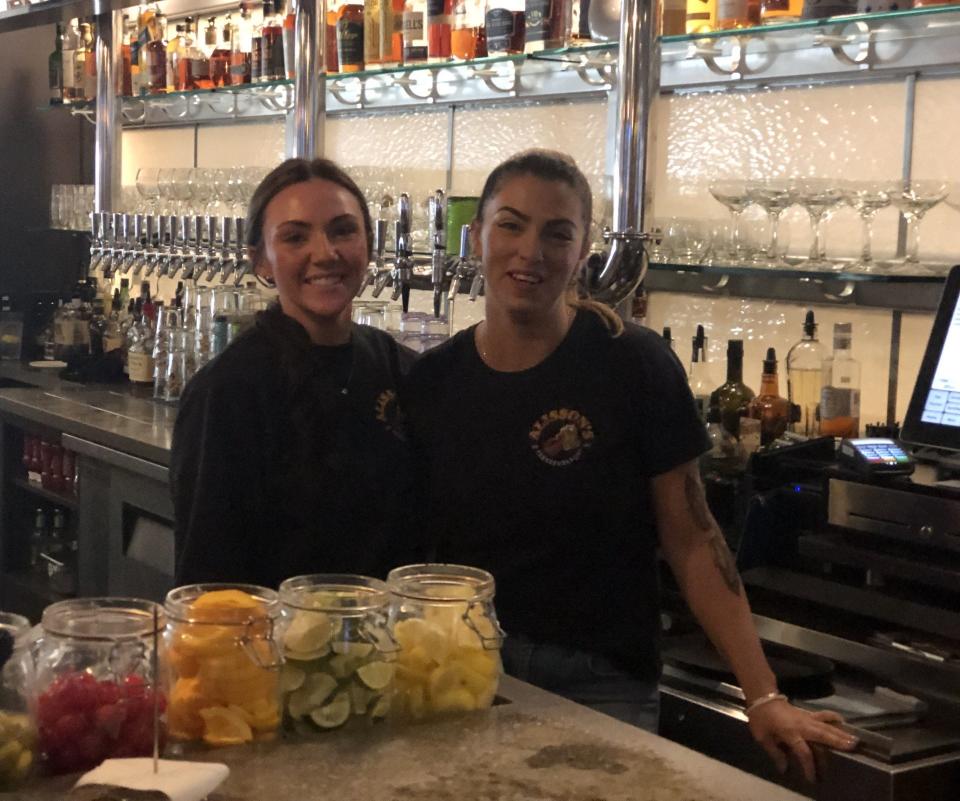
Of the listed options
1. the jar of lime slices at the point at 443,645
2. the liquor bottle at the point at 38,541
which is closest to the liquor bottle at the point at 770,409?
the jar of lime slices at the point at 443,645

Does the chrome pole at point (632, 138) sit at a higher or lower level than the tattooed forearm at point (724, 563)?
higher

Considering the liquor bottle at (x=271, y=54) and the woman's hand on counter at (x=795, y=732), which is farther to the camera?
the liquor bottle at (x=271, y=54)

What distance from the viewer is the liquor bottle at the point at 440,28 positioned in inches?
149

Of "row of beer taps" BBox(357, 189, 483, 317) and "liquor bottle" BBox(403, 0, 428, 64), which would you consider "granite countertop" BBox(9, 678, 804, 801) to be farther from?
"liquor bottle" BBox(403, 0, 428, 64)

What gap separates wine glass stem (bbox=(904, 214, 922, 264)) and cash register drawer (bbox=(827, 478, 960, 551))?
74cm

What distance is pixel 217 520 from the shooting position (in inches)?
77.8

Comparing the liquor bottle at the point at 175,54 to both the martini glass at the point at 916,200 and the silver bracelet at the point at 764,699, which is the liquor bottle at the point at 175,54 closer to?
the martini glass at the point at 916,200

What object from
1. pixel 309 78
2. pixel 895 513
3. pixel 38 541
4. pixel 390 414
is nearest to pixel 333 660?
pixel 390 414

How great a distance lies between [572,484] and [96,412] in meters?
2.53

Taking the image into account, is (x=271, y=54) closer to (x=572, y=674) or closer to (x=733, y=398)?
(x=733, y=398)

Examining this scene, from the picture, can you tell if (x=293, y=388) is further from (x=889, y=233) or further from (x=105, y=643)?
(x=889, y=233)

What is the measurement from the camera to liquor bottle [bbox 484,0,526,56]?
3.54 metres

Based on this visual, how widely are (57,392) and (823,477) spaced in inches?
120

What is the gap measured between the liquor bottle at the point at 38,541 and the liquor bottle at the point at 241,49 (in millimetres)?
1624
